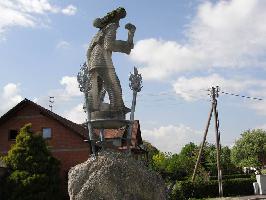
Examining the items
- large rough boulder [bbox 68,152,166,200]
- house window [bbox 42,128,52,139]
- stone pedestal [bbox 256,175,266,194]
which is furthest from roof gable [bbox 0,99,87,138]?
large rough boulder [bbox 68,152,166,200]

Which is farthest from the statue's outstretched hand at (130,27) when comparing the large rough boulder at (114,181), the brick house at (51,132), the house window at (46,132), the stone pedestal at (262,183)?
the stone pedestal at (262,183)

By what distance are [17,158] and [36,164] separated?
4.30 feet

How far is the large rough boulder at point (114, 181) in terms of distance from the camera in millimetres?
11953

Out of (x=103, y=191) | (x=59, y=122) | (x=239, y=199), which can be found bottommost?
(x=239, y=199)

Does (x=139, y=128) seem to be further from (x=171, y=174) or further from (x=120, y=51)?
(x=120, y=51)

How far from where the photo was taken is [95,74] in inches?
529

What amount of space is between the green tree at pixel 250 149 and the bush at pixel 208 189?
560 cm

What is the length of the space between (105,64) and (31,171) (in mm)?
17983

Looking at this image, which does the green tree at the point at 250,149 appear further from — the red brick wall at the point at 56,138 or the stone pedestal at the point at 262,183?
the red brick wall at the point at 56,138

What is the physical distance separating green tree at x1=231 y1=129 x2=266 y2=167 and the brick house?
502 inches

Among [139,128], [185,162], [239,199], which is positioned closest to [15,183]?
[239,199]

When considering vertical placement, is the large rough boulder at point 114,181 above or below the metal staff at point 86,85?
Result: below

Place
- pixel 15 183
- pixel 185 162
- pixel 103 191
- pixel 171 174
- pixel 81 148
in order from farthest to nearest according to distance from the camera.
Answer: pixel 185 162 → pixel 171 174 → pixel 81 148 → pixel 15 183 → pixel 103 191

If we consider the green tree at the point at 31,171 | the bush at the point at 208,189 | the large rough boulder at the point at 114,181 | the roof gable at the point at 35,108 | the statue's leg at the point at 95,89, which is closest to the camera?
the large rough boulder at the point at 114,181
